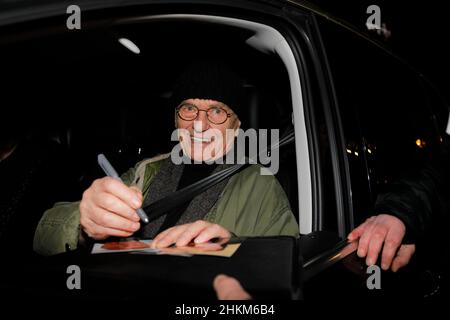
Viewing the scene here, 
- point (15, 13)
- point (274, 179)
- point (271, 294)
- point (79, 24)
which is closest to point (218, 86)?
point (274, 179)

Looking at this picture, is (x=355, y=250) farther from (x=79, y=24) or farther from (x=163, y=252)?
(x=79, y=24)

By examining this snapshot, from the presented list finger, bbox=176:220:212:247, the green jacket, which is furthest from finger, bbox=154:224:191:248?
the green jacket

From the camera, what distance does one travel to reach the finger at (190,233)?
1156 mm

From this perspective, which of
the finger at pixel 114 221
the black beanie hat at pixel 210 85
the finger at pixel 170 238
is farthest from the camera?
the black beanie hat at pixel 210 85

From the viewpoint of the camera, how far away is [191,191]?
5.87 ft

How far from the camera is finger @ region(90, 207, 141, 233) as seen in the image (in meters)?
1.24

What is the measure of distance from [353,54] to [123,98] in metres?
1.79

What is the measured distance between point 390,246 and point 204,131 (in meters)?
1.01

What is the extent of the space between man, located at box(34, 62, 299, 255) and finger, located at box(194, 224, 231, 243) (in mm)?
194

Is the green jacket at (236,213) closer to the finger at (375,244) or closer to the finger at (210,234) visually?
the finger at (375,244)

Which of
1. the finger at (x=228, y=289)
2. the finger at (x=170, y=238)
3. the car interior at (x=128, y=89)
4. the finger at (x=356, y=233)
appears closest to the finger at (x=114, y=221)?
the finger at (x=170, y=238)

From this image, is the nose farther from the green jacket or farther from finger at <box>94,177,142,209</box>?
finger at <box>94,177,142,209</box>

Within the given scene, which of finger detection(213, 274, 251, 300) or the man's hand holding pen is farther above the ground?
the man's hand holding pen

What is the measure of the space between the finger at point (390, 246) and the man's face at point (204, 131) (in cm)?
94
